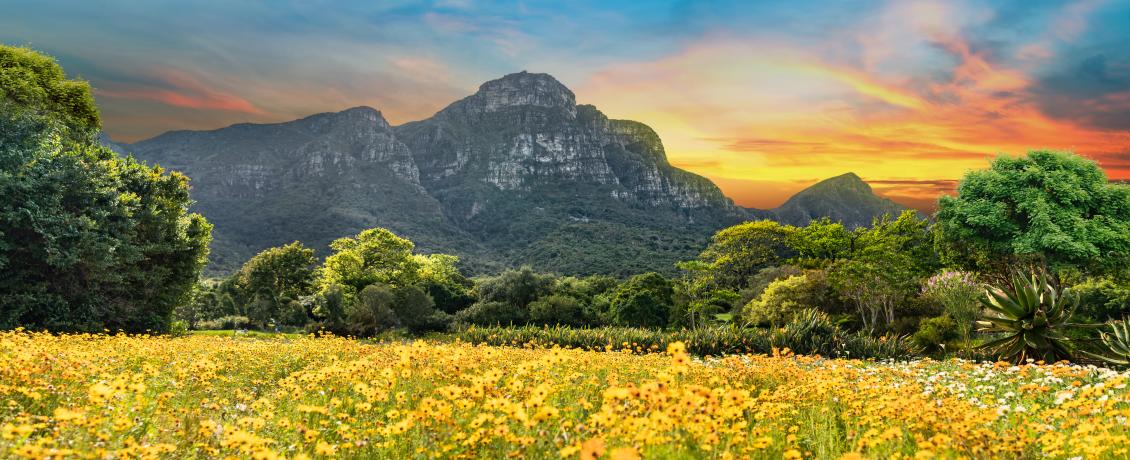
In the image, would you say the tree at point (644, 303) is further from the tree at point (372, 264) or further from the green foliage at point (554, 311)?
the tree at point (372, 264)

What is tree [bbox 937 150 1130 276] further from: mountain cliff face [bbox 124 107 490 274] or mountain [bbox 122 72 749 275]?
mountain cliff face [bbox 124 107 490 274]

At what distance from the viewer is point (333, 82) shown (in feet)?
316

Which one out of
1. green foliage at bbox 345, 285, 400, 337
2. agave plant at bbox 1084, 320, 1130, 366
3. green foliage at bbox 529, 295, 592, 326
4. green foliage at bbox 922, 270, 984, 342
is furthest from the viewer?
green foliage at bbox 529, 295, 592, 326

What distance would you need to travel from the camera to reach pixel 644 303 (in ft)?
124

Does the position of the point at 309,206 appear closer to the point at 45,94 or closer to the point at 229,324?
the point at 229,324

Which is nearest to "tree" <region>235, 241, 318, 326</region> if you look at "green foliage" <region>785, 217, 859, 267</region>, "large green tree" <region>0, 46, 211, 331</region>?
"large green tree" <region>0, 46, 211, 331</region>

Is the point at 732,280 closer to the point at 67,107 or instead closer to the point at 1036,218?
the point at 1036,218

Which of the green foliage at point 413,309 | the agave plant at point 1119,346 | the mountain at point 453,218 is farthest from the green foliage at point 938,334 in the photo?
the mountain at point 453,218

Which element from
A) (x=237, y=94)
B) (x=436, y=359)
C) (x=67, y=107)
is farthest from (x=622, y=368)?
(x=237, y=94)

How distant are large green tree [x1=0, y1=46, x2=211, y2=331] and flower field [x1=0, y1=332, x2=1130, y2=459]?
1043 centimetres

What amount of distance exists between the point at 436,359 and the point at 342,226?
147 meters

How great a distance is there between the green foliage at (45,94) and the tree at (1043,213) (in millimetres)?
35455

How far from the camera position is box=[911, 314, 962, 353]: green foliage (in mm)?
20016

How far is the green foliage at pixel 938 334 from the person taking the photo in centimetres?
2002
